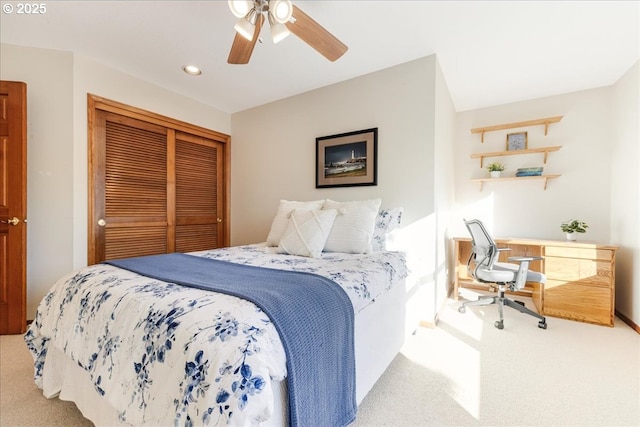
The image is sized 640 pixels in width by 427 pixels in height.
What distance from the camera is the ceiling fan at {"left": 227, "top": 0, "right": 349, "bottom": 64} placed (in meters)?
1.47

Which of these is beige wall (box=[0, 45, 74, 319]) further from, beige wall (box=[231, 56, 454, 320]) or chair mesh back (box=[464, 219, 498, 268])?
chair mesh back (box=[464, 219, 498, 268])

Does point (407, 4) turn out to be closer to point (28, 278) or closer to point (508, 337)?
point (508, 337)

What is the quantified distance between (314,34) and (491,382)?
8.02 ft

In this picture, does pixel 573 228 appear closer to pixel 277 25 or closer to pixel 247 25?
pixel 277 25

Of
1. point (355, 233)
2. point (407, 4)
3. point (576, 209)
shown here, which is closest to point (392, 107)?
point (407, 4)

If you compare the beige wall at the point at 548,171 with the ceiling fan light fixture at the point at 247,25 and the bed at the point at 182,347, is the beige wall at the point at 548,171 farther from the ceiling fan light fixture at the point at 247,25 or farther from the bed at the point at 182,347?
the ceiling fan light fixture at the point at 247,25

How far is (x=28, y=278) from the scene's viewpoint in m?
2.44

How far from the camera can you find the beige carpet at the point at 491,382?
141 cm

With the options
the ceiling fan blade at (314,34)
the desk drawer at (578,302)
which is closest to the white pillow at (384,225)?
the ceiling fan blade at (314,34)

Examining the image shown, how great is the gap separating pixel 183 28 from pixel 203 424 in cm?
259

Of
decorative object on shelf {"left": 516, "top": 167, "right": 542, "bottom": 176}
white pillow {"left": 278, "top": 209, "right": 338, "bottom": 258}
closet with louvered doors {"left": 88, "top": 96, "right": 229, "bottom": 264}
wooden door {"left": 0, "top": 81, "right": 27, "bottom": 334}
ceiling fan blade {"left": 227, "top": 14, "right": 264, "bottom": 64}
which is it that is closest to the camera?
ceiling fan blade {"left": 227, "top": 14, "right": 264, "bottom": 64}

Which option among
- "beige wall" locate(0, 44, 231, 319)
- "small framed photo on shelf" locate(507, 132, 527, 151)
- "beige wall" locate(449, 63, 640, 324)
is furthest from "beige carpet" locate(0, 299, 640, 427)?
"small framed photo on shelf" locate(507, 132, 527, 151)

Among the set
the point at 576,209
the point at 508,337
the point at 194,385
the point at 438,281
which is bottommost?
the point at 508,337

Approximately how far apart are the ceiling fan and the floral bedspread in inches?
55.7
